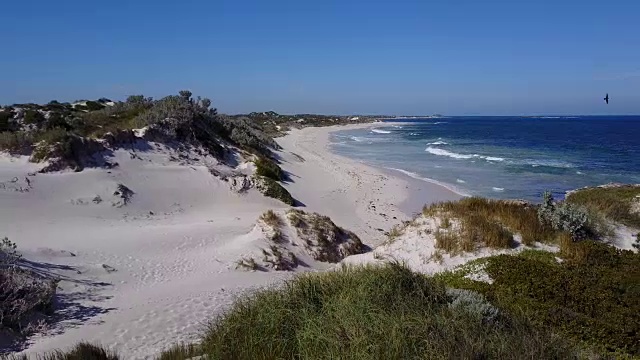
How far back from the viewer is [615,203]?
14.4 meters

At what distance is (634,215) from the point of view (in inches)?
533

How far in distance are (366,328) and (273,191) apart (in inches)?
652

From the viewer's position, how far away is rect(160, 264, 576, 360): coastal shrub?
4.60m

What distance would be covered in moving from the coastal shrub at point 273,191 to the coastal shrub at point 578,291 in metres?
12.3

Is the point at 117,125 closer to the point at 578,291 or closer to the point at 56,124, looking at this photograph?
the point at 56,124

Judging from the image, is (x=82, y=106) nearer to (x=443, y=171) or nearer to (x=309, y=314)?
(x=443, y=171)

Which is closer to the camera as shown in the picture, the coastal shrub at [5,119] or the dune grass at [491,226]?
the dune grass at [491,226]

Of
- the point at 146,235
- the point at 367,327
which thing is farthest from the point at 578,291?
the point at 146,235

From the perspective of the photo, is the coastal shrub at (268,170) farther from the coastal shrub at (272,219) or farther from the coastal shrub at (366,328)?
the coastal shrub at (366,328)

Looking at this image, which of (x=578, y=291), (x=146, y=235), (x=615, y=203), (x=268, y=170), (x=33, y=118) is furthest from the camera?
(x=268, y=170)

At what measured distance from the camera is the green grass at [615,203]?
1317 centimetres

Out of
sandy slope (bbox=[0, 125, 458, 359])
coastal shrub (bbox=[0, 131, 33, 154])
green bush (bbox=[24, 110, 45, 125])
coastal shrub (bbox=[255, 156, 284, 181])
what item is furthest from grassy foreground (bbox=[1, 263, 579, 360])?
green bush (bbox=[24, 110, 45, 125])

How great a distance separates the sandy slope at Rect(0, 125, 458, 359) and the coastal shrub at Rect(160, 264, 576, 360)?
9.09 ft

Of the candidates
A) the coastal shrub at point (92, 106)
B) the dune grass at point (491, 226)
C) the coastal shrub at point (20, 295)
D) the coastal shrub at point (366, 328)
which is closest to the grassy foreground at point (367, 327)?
the coastal shrub at point (366, 328)
